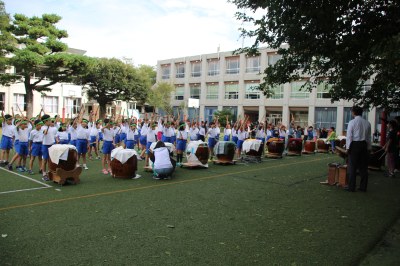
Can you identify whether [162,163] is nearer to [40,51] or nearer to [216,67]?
[40,51]

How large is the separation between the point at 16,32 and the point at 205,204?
27244 millimetres

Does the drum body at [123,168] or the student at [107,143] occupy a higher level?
the student at [107,143]

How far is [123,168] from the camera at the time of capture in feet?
31.5

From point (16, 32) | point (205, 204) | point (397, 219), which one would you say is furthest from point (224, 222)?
point (16, 32)

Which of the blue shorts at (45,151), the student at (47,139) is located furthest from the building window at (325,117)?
the blue shorts at (45,151)

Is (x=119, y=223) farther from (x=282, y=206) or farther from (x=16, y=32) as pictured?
(x=16, y=32)

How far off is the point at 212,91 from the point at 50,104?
2243 centimetres


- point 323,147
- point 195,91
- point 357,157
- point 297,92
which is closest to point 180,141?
point 357,157

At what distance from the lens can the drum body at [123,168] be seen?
9594mm

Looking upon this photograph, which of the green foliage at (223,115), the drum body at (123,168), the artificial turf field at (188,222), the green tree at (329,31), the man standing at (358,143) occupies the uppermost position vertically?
the green tree at (329,31)

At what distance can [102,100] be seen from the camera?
39.4 m

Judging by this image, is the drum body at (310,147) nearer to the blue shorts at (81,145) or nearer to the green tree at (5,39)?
the blue shorts at (81,145)

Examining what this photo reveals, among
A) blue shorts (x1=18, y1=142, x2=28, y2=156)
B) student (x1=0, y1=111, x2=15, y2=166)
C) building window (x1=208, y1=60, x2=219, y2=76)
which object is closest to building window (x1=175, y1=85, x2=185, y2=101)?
building window (x1=208, y1=60, x2=219, y2=76)

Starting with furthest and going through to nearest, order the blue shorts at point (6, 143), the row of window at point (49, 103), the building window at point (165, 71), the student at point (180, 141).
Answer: the building window at point (165, 71) → the row of window at point (49, 103) → the student at point (180, 141) → the blue shorts at point (6, 143)
